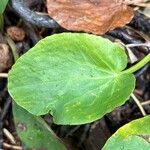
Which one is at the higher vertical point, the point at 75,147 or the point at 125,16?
the point at 125,16

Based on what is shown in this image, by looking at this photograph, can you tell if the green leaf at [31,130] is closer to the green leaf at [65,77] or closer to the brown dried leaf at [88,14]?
the green leaf at [65,77]

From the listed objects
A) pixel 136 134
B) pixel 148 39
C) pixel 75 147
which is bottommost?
pixel 75 147

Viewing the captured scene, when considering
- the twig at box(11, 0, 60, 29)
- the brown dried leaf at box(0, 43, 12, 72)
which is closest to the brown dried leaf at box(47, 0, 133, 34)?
the twig at box(11, 0, 60, 29)

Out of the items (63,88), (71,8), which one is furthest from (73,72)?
(71,8)

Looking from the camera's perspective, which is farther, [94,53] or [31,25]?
[31,25]

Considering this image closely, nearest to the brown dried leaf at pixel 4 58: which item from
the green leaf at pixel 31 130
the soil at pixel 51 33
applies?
the soil at pixel 51 33

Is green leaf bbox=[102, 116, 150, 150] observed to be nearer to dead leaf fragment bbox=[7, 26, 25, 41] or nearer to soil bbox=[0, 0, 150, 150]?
soil bbox=[0, 0, 150, 150]

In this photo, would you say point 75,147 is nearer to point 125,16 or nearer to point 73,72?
point 73,72
